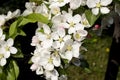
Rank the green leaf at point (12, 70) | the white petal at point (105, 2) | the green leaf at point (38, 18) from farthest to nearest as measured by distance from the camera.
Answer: the green leaf at point (12, 70) → the green leaf at point (38, 18) → the white petal at point (105, 2)

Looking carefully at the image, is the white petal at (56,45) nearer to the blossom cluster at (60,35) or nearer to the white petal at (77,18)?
the blossom cluster at (60,35)

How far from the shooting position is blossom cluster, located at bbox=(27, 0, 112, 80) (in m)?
1.61

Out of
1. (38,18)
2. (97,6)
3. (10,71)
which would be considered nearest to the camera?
(97,6)

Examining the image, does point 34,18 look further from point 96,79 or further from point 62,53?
point 96,79

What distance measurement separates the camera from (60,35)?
1603 millimetres

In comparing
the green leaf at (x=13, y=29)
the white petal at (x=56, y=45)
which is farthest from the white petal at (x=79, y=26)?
the green leaf at (x=13, y=29)

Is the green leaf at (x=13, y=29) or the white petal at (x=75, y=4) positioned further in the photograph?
the green leaf at (x=13, y=29)

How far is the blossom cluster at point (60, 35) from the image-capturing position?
1.61 meters

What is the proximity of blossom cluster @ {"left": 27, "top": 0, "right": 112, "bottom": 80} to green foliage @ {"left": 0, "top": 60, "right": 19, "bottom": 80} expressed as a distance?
0.16 metres

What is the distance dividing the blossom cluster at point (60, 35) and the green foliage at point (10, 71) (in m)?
0.16

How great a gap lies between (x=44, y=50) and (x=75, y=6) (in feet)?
0.77

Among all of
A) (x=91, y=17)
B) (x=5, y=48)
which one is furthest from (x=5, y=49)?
(x=91, y=17)

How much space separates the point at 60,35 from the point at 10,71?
37 cm

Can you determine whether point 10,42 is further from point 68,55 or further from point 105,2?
point 105,2
